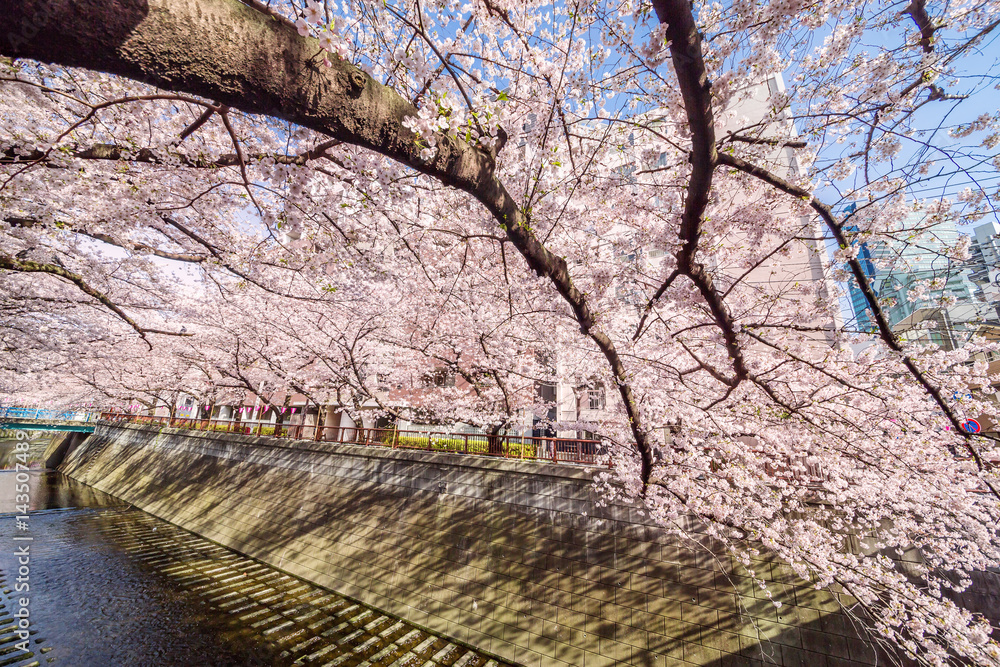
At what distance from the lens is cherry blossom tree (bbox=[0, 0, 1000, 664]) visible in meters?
2.34

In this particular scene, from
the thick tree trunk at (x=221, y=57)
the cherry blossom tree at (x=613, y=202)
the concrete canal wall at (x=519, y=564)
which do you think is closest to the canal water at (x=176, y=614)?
the concrete canal wall at (x=519, y=564)

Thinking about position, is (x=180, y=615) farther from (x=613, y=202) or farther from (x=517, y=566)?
(x=613, y=202)

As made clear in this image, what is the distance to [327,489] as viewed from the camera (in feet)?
39.9

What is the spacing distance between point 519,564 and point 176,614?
8068 mm

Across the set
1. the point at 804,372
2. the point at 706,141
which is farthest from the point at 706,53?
the point at 804,372

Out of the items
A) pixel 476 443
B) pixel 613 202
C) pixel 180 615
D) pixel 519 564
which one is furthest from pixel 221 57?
pixel 180 615

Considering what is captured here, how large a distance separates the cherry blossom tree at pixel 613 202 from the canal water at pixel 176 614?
6587mm

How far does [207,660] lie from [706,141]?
11.4m

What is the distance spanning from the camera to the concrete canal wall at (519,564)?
21.6 ft

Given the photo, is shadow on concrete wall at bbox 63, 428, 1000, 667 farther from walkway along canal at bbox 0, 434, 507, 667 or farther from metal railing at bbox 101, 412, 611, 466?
metal railing at bbox 101, 412, 611, 466

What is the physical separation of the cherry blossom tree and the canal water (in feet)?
21.6


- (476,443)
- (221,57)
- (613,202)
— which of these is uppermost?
(613,202)

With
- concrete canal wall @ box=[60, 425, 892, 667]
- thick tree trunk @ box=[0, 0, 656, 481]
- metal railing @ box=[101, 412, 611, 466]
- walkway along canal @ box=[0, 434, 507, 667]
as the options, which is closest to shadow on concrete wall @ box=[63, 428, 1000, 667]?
concrete canal wall @ box=[60, 425, 892, 667]

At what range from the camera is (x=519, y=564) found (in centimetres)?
845
